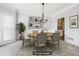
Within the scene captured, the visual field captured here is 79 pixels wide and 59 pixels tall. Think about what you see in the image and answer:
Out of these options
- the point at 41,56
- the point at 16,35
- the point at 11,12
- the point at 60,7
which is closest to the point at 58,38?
the point at 41,56

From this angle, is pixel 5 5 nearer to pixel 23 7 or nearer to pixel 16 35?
pixel 23 7

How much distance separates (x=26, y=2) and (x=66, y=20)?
105 cm

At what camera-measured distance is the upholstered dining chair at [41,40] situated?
2254mm

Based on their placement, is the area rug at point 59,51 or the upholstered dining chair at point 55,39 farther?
the upholstered dining chair at point 55,39

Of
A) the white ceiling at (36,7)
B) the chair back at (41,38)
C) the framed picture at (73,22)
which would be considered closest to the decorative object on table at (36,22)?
the white ceiling at (36,7)

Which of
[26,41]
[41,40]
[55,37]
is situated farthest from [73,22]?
[26,41]

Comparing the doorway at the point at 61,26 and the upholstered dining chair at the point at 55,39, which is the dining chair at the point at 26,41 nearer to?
the upholstered dining chair at the point at 55,39

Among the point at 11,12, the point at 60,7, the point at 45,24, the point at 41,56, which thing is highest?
the point at 60,7

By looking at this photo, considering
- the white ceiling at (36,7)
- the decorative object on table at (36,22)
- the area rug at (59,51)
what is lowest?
the area rug at (59,51)

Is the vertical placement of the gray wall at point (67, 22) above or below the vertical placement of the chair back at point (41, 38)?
above

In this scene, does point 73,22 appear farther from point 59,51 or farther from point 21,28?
point 21,28

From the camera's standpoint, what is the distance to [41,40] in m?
2.27

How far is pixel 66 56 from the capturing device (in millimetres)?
2137

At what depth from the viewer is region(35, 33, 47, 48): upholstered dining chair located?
2.25m
